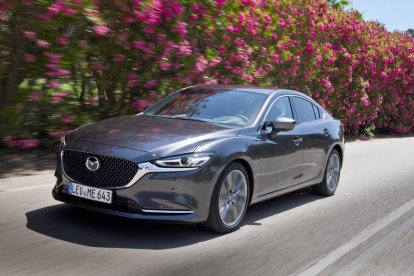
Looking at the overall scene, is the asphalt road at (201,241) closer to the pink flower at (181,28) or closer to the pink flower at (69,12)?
the pink flower at (69,12)

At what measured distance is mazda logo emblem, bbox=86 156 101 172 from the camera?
16.6 ft

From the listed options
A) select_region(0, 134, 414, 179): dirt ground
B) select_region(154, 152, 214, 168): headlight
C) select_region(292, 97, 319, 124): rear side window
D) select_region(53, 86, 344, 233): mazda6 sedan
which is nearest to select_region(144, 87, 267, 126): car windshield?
select_region(53, 86, 344, 233): mazda6 sedan

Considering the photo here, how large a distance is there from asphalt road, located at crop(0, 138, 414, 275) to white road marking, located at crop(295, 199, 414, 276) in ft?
0.03

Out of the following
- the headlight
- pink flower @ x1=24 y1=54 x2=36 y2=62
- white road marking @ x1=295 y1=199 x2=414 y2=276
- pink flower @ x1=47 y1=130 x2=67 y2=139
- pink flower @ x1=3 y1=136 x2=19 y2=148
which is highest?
pink flower @ x1=24 y1=54 x2=36 y2=62

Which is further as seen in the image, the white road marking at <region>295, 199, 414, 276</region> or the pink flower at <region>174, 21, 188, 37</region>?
the pink flower at <region>174, 21, 188, 37</region>

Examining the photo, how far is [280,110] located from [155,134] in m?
2.05

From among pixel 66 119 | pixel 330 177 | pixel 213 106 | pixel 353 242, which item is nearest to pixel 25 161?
pixel 66 119

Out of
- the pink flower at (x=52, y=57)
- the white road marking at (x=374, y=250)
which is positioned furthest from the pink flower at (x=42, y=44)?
the white road marking at (x=374, y=250)

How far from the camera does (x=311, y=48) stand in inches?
609

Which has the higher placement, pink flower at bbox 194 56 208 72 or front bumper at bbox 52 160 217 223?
pink flower at bbox 194 56 208 72

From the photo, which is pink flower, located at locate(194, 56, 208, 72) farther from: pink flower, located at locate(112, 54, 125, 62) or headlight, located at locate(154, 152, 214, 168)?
headlight, located at locate(154, 152, 214, 168)

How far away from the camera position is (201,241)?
17.6ft

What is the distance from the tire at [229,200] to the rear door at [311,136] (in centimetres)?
157

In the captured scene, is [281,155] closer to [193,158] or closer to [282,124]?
[282,124]
